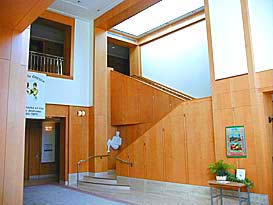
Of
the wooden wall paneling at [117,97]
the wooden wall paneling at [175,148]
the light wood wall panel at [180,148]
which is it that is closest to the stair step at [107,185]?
the light wood wall panel at [180,148]

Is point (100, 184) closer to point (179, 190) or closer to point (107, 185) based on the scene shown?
point (107, 185)

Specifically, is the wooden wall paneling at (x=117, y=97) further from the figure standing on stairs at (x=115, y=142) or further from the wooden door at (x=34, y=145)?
the wooden door at (x=34, y=145)

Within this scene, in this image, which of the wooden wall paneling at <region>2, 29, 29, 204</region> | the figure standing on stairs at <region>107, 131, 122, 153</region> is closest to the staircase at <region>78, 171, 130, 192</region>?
the figure standing on stairs at <region>107, 131, 122, 153</region>

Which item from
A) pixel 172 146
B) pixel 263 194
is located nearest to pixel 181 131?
pixel 172 146

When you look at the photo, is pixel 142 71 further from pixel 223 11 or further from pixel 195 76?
pixel 223 11

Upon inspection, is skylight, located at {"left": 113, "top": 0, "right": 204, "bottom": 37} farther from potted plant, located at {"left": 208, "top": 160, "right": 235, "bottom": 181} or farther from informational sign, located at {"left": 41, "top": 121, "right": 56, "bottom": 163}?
potted plant, located at {"left": 208, "top": 160, "right": 235, "bottom": 181}

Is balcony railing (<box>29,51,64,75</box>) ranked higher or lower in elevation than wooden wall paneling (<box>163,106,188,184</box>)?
higher

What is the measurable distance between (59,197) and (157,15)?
850cm

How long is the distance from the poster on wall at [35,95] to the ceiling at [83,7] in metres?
2.88

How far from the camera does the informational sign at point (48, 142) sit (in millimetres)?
12445

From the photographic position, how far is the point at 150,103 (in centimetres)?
1000

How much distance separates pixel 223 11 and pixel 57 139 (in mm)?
9621

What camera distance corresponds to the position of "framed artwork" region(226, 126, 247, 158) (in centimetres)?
611

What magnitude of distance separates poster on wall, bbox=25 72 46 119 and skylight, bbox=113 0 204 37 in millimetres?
5026
